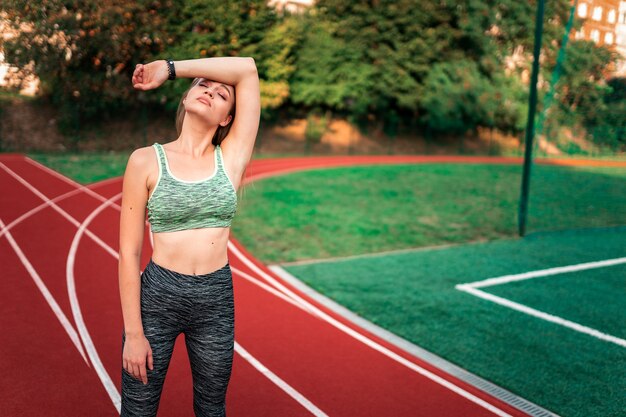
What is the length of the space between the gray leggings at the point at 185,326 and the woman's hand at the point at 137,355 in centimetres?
5

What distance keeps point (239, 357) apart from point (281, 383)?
675 mm

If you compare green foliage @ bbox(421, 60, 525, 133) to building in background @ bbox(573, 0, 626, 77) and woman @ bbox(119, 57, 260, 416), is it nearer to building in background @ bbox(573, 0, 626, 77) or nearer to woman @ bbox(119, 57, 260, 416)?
building in background @ bbox(573, 0, 626, 77)

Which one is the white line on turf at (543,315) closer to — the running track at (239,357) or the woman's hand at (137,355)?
the running track at (239,357)

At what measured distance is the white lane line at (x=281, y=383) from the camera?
440 cm

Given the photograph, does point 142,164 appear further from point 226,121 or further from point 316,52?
point 316,52

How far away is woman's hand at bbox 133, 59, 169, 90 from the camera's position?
217 centimetres

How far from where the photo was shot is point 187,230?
230 cm

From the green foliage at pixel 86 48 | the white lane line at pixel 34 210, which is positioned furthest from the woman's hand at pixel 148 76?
the green foliage at pixel 86 48

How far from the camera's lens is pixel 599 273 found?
870 centimetres

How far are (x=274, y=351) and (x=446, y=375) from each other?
5.52 feet

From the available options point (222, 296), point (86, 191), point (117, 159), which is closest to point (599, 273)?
point (222, 296)

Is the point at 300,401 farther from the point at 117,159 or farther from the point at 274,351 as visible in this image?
the point at 117,159

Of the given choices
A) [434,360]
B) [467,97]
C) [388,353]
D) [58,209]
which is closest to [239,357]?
[388,353]

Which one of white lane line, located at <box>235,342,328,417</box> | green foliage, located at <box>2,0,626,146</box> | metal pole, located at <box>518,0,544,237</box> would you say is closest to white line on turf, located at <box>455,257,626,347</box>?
metal pole, located at <box>518,0,544,237</box>
